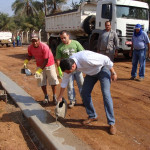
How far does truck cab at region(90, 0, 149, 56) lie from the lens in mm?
10281

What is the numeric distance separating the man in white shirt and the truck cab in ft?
21.4

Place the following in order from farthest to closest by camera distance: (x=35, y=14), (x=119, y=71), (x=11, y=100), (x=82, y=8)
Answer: (x=35, y=14) < (x=82, y=8) < (x=119, y=71) < (x=11, y=100)

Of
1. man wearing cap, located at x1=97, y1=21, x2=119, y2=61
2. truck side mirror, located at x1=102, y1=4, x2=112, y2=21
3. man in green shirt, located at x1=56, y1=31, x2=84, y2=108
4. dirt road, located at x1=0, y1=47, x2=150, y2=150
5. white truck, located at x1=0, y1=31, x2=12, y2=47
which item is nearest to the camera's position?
dirt road, located at x1=0, y1=47, x2=150, y2=150

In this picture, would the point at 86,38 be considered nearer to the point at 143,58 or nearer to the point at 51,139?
the point at 143,58

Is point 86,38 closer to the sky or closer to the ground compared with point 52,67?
closer to the sky

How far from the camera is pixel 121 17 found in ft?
34.1

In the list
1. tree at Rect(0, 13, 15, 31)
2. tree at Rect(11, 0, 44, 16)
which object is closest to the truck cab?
tree at Rect(11, 0, 44, 16)

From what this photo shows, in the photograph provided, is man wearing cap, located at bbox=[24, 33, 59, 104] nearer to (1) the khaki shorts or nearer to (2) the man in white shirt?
(1) the khaki shorts

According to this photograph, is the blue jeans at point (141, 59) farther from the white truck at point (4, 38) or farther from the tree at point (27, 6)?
the tree at point (27, 6)

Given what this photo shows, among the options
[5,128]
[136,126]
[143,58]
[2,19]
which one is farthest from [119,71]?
[2,19]

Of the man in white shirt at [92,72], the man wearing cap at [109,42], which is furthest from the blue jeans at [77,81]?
the man wearing cap at [109,42]

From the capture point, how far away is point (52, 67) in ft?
16.8

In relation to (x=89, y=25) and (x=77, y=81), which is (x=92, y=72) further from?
(x=89, y=25)

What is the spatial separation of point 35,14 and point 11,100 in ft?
95.5
